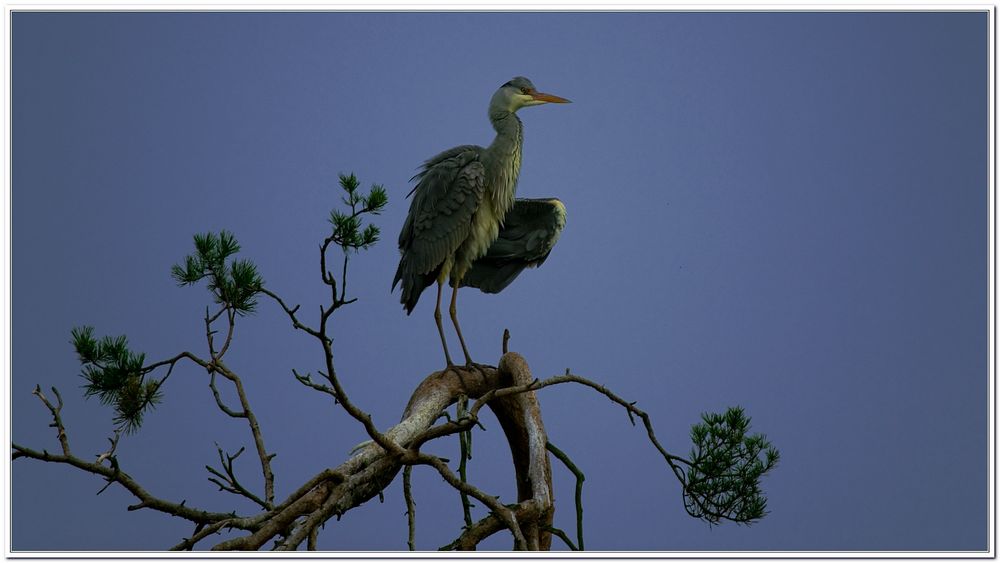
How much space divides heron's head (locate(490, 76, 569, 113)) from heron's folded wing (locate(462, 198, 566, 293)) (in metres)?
0.66

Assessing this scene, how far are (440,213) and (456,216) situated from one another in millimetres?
101

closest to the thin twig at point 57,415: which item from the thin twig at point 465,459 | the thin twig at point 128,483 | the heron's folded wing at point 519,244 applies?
the thin twig at point 128,483

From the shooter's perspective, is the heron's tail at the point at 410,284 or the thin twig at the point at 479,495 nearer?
the thin twig at the point at 479,495

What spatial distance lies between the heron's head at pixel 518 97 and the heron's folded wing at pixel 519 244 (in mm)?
661

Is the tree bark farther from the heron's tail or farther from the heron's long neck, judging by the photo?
the heron's long neck

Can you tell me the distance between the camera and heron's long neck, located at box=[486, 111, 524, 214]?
220 inches

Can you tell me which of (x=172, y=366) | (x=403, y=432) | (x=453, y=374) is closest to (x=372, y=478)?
(x=403, y=432)

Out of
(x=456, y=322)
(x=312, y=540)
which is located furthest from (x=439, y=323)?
(x=312, y=540)

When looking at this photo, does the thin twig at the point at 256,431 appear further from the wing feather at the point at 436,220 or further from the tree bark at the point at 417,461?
the wing feather at the point at 436,220

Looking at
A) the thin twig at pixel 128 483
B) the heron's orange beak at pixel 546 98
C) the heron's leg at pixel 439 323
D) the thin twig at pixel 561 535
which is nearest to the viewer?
the thin twig at pixel 128 483

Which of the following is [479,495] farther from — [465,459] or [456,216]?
[456,216]

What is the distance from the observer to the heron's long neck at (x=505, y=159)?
5590mm
